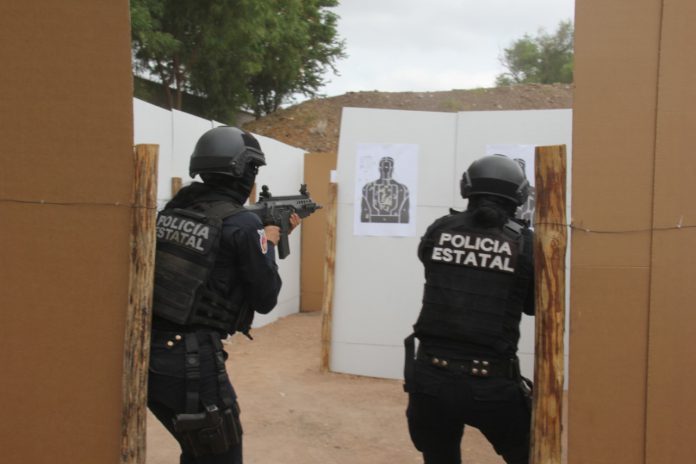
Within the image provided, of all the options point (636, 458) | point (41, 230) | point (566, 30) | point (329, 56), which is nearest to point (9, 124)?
point (41, 230)

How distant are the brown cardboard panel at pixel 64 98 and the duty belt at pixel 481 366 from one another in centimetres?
162

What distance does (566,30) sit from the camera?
43.8 m

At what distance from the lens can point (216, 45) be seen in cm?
2089

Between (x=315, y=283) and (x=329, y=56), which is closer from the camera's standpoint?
(x=315, y=283)

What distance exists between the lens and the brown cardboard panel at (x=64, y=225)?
2781 mm

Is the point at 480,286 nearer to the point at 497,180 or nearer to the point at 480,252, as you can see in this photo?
the point at 480,252

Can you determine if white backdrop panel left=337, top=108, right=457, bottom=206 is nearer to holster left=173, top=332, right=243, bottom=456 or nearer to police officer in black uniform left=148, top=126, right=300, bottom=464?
police officer in black uniform left=148, top=126, right=300, bottom=464

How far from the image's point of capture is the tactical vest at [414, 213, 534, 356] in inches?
126

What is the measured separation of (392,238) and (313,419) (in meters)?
2.06

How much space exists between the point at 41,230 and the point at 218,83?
20774mm

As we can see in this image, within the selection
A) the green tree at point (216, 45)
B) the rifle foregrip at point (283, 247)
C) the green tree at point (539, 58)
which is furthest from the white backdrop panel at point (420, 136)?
the green tree at point (539, 58)

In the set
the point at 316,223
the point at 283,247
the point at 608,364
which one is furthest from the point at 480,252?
the point at 316,223

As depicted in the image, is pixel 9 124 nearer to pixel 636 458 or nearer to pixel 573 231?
pixel 573 231

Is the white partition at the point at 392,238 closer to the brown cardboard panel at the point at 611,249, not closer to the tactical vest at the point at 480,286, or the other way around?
the tactical vest at the point at 480,286
